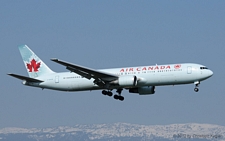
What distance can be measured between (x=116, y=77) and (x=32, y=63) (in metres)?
16.0

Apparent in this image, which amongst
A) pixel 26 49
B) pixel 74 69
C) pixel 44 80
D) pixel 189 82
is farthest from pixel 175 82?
pixel 26 49

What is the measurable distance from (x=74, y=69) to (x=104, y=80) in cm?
462

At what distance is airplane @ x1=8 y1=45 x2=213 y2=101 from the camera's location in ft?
207

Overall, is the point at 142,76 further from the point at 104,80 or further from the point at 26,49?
the point at 26,49

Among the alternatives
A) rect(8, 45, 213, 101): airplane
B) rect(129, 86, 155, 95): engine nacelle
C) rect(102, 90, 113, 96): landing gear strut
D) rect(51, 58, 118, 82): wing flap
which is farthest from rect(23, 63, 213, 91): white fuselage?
rect(129, 86, 155, 95): engine nacelle

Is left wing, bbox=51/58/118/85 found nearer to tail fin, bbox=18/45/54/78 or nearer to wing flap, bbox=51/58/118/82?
wing flap, bbox=51/58/118/82

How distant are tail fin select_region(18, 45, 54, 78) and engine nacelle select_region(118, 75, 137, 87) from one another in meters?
12.9

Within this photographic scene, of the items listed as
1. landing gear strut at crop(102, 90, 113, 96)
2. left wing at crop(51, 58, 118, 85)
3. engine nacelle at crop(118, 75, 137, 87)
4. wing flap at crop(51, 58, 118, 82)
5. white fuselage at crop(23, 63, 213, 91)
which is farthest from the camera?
landing gear strut at crop(102, 90, 113, 96)

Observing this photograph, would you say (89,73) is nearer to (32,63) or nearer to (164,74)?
(164,74)

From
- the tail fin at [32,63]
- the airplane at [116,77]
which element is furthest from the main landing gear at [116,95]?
the tail fin at [32,63]

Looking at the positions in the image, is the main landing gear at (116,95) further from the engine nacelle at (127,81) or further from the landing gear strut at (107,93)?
the engine nacelle at (127,81)

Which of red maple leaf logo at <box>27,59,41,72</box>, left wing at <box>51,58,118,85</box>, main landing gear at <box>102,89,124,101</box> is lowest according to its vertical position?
main landing gear at <box>102,89,124,101</box>

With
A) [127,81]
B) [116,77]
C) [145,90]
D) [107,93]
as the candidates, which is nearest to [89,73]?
[116,77]

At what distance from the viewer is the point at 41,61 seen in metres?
75.3
